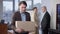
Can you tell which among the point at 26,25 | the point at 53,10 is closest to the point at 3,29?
the point at 26,25

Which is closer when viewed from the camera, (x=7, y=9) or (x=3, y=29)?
(x=3, y=29)

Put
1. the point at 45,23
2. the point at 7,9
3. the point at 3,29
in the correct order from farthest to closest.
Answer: the point at 7,9 < the point at 45,23 < the point at 3,29

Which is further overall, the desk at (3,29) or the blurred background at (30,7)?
the blurred background at (30,7)

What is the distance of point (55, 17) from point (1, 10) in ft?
9.45

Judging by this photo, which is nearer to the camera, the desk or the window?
the desk

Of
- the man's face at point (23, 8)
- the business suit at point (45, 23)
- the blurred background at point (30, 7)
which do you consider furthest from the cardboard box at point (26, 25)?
the blurred background at point (30, 7)

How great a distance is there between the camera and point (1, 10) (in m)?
8.81

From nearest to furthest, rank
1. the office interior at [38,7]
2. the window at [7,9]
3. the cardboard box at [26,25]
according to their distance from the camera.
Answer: the cardboard box at [26,25], the office interior at [38,7], the window at [7,9]

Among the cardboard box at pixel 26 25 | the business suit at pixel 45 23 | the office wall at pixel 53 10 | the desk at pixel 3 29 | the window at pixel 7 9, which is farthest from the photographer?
the window at pixel 7 9

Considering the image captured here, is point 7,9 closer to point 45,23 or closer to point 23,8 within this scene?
point 45,23

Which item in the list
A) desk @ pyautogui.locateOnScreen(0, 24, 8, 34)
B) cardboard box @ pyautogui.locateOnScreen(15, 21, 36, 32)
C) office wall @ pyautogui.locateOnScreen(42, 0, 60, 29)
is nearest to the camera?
cardboard box @ pyautogui.locateOnScreen(15, 21, 36, 32)

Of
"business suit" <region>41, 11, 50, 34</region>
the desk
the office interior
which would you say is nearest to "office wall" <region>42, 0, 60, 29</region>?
Answer: the office interior

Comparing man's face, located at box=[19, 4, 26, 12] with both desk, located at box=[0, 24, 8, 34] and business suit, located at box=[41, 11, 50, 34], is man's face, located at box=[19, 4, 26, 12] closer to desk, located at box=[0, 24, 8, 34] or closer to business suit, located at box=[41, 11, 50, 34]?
desk, located at box=[0, 24, 8, 34]

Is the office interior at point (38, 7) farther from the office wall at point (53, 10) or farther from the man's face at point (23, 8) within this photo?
the man's face at point (23, 8)
